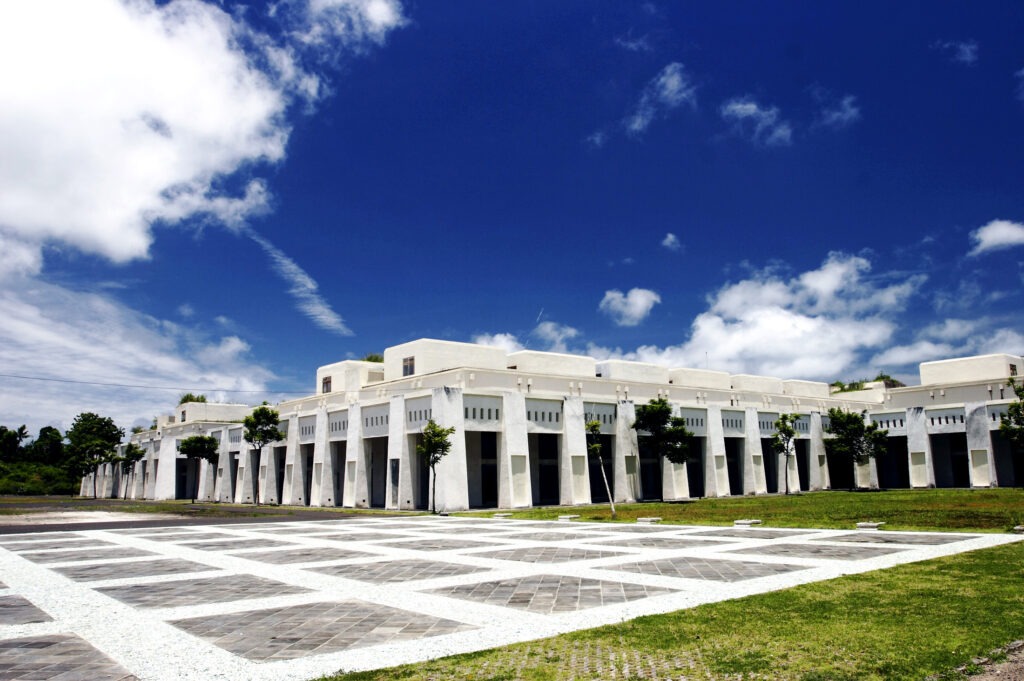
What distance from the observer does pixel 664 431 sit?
47562 mm

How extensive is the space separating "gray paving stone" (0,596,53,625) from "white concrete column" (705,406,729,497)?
4957 cm

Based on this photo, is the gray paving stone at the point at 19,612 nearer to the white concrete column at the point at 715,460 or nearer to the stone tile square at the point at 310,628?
Answer: the stone tile square at the point at 310,628

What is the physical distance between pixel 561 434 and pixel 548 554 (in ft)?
100

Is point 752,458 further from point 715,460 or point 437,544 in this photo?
point 437,544

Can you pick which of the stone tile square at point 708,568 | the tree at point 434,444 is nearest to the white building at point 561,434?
the tree at point 434,444

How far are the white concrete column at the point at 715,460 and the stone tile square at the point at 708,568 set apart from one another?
4196 cm

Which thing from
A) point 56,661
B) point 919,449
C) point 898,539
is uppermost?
point 919,449

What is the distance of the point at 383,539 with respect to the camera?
20.8m

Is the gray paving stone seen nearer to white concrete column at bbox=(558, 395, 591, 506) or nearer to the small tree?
white concrete column at bbox=(558, 395, 591, 506)

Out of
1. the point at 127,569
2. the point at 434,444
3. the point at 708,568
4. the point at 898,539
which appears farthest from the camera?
the point at 434,444

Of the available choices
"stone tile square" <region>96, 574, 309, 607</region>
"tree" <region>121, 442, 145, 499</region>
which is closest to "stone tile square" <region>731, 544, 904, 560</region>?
"stone tile square" <region>96, 574, 309, 607</region>

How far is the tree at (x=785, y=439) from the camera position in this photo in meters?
55.9

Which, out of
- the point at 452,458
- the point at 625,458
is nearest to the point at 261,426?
the point at 452,458

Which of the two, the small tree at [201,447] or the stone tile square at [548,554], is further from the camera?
the small tree at [201,447]
